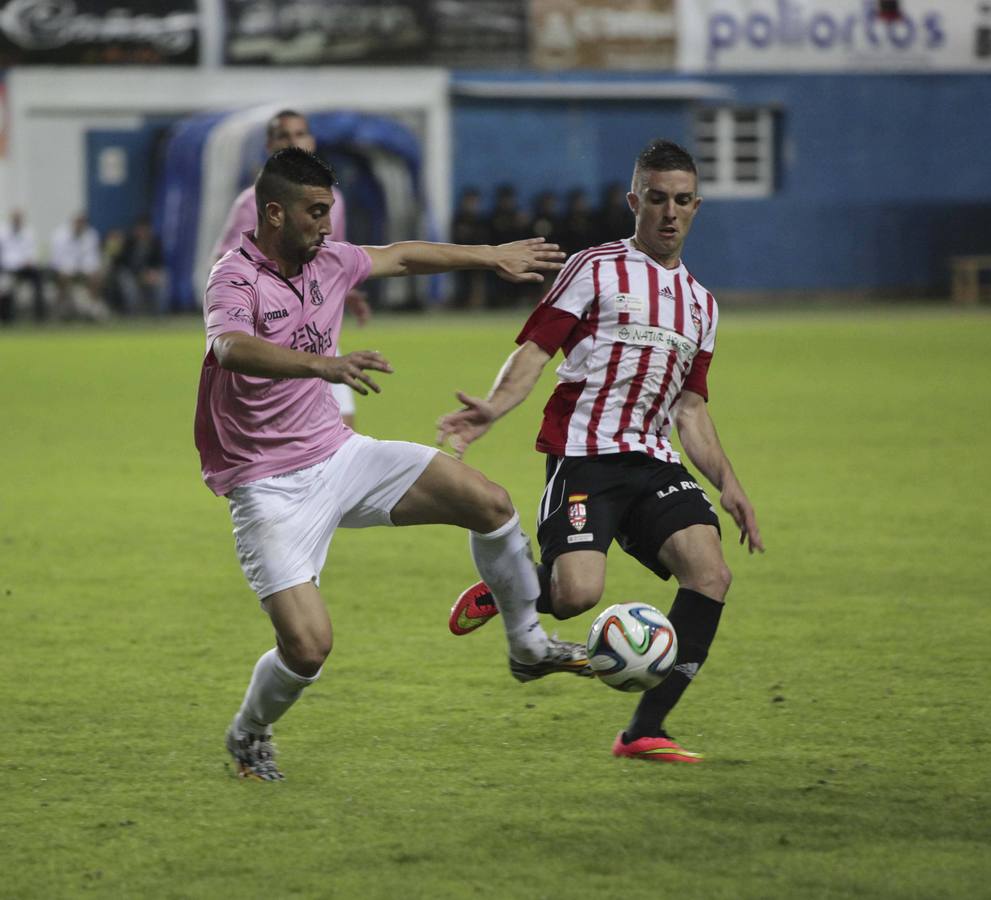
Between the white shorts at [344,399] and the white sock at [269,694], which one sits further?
the white shorts at [344,399]

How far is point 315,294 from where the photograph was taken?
5.52 meters

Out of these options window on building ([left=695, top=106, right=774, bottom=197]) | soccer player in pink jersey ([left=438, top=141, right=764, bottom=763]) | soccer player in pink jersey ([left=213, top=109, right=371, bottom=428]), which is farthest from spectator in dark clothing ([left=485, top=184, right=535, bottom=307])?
soccer player in pink jersey ([left=438, top=141, right=764, bottom=763])

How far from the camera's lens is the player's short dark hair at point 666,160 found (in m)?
5.66

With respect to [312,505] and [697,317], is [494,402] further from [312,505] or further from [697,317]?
[697,317]

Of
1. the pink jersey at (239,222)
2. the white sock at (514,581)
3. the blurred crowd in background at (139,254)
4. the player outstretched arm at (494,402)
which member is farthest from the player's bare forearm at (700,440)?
the blurred crowd in background at (139,254)

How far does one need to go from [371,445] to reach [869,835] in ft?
6.36

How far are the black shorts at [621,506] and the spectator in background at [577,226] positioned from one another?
25.0 meters

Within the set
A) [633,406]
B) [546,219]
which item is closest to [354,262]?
[633,406]

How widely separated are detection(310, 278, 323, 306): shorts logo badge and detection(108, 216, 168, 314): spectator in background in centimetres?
2403

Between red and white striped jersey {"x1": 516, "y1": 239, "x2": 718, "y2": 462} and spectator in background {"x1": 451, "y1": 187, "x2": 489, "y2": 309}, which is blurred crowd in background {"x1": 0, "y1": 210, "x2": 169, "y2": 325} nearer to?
spectator in background {"x1": 451, "y1": 187, "x2": 489, "y2": 309}

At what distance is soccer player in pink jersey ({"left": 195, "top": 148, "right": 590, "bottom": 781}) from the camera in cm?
521

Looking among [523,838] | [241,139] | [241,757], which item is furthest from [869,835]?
[241,139]

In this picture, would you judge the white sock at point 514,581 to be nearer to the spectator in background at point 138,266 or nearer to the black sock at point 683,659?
the black sock at point 683,659

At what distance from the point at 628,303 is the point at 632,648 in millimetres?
1158
